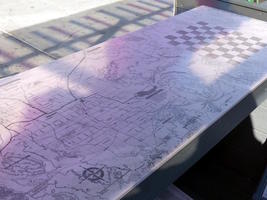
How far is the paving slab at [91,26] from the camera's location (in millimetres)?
2582

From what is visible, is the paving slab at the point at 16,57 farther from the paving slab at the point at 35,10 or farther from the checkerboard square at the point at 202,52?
the checkerboard square at the point at 202,52

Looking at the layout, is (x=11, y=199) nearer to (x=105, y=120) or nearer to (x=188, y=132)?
(x=105, y=120)

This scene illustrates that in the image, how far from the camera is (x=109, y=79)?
1.17m

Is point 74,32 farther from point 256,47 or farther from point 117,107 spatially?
point 117,107

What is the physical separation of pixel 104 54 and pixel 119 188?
0.70 metres

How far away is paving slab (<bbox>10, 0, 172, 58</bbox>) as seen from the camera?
8.47 ft

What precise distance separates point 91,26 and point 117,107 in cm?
201

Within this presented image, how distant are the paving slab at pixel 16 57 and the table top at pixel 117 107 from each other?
1.01 metres

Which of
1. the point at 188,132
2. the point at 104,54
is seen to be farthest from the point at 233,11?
the point at 188,132

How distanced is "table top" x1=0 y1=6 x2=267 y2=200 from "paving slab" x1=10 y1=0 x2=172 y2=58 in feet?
3.81

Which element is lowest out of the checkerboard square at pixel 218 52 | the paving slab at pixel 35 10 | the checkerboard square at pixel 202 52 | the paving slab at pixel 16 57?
the paving slab at pixel 16 57

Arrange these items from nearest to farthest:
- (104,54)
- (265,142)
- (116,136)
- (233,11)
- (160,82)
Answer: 1. (116,136)
2. (160,82)
3. (104,54)
4. (265,142)
5. (233,11)

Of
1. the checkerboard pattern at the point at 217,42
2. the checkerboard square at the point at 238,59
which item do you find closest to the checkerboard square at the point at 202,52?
the checkerboard pattern at the point at 217,42

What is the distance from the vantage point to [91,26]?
2.91 meters
